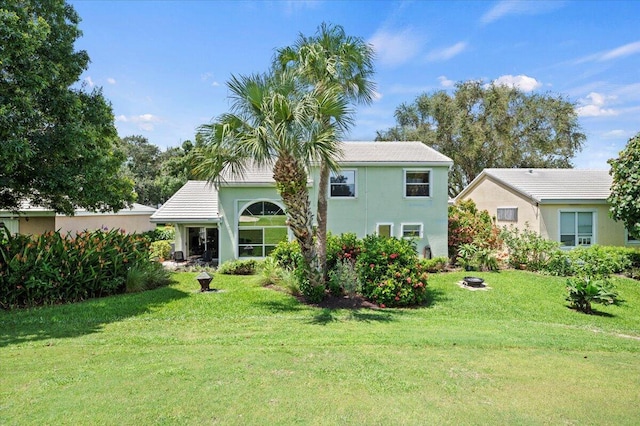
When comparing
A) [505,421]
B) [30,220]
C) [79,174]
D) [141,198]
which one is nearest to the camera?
[505,421]

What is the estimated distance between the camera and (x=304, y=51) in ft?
35.1

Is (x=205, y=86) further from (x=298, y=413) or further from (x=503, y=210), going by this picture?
(x=503, y=210)

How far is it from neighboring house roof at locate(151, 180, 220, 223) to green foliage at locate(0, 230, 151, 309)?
4530mm

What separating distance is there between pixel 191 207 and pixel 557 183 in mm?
20118

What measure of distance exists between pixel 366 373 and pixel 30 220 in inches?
997

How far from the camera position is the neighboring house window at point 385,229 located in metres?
17.7

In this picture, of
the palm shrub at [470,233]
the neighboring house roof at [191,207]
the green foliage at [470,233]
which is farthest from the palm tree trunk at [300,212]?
the green foliage at [470,233]

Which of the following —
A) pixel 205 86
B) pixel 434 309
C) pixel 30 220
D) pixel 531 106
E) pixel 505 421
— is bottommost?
pixel 434 309

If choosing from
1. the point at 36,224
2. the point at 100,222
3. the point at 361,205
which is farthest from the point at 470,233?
the point at 36,224

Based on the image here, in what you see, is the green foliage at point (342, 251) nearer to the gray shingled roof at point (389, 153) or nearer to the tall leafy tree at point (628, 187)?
the gray shingled roof at point (389, 153)

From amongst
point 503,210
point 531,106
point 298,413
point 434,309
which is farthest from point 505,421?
point 531,106

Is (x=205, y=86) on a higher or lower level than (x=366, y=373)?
higher

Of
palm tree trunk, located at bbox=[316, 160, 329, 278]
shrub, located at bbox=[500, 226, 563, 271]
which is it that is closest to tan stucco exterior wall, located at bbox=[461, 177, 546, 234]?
shrub, located at bbox=[500, 226, 563, 271]

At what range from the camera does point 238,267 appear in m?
15.7
